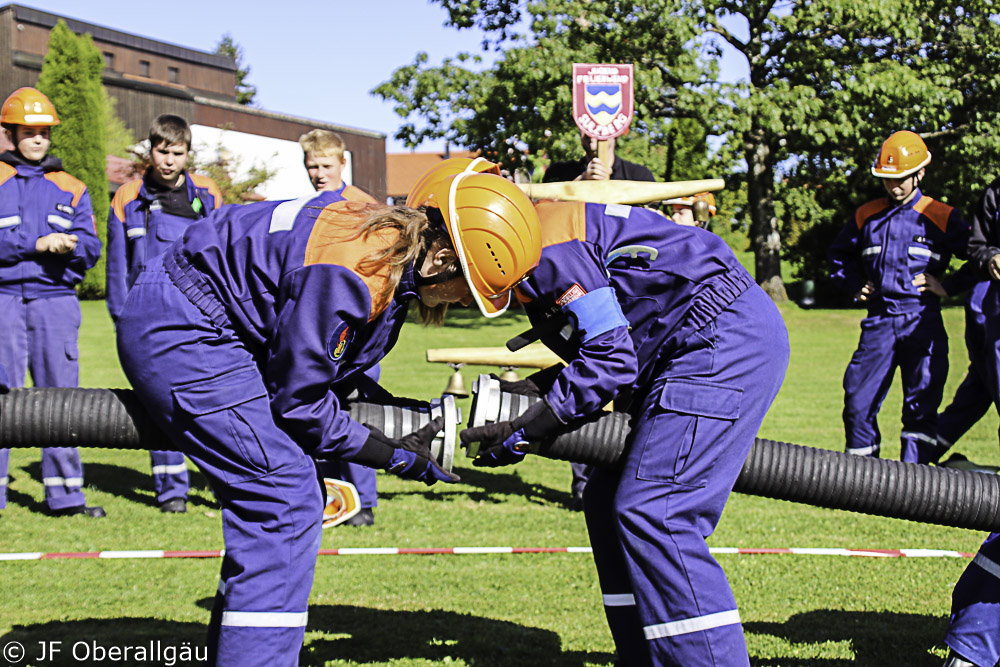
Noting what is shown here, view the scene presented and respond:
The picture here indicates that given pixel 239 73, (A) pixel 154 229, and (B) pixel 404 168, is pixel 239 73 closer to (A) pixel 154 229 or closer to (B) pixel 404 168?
(B) pixel 404 168

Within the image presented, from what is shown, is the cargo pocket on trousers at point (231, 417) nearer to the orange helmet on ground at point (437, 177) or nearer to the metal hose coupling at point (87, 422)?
the metal hose coupling at point (87, 422)

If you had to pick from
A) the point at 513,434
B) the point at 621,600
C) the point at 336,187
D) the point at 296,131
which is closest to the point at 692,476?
the point at 513,434

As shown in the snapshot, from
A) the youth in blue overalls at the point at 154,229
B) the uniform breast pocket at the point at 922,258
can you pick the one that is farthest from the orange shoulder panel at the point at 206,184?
the uniform breast pocket at the point at 922,258

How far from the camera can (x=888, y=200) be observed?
767 cm

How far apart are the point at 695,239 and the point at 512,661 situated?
1.93 meters

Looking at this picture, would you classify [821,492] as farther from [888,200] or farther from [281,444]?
[888,200]

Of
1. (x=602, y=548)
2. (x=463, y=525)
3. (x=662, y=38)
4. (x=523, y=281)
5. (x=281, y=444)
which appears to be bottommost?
(x=463, y=525)

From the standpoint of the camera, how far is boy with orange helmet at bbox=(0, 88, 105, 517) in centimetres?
612

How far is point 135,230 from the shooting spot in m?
6.44

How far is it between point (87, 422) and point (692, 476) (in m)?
2.05

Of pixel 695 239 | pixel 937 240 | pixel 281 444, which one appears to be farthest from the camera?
pixel 937 240

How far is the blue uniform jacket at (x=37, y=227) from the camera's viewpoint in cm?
612

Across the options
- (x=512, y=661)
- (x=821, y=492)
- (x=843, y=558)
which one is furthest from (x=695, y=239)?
(x=843, y=558)

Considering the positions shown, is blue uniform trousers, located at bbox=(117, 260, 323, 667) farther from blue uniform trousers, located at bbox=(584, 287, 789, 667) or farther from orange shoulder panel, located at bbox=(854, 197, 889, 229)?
orange shoulder panel, located at bbox=(854, 197, 889, 229)
